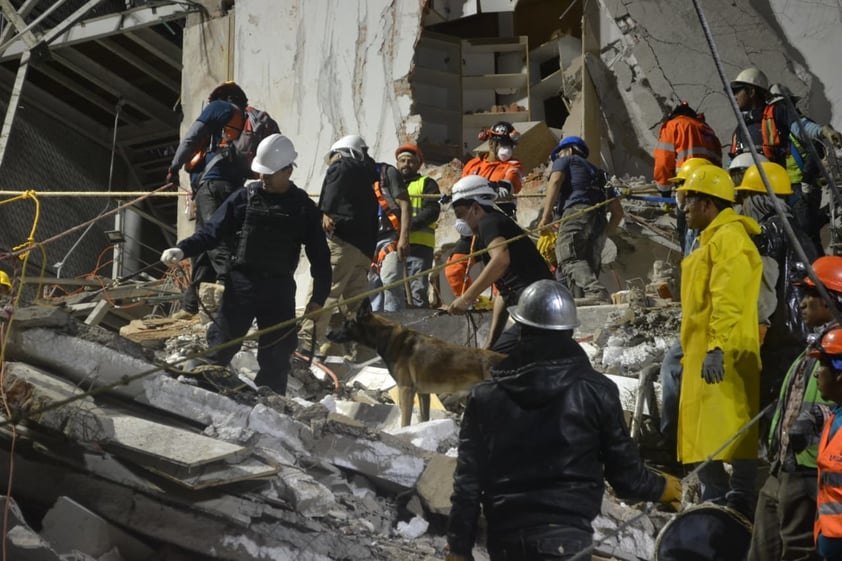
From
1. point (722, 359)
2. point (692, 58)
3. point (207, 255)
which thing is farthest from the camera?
point (692, 58)

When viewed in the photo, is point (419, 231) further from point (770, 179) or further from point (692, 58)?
point (692, 58)

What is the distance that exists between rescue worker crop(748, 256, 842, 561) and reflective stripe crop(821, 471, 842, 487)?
47cm

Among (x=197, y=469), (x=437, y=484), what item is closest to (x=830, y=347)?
(x=437, y=484)

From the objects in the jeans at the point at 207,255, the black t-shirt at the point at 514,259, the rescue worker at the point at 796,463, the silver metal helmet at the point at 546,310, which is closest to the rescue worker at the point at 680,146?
the black t-shirt at the point at 514,259

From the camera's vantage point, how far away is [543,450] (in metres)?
4.03

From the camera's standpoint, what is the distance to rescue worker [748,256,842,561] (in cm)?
443

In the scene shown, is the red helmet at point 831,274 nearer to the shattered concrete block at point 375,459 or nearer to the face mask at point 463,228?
the shattered concrete block at point 375,459

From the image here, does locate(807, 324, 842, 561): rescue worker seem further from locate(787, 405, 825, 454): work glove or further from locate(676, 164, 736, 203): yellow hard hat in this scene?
locate(676, 164, 736, 203): yellow hard hat

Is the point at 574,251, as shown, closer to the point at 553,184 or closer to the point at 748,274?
Result: the point at 553,184

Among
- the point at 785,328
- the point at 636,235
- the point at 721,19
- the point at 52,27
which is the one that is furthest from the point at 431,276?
the point at 52,27

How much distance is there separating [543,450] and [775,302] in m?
2.41

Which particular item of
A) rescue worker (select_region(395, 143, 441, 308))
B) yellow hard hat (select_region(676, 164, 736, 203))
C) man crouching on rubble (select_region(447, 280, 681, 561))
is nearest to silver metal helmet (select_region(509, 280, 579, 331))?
man crouching on rubble (select_region(447, 280, 681, 561))

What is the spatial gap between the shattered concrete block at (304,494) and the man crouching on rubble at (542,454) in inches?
62.7

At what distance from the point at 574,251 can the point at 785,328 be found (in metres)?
3.00
